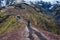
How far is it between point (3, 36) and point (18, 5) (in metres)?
2.87

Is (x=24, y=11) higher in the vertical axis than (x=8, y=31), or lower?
higher

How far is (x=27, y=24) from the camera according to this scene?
37.3 ft

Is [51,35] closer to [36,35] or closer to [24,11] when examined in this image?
[36,35]

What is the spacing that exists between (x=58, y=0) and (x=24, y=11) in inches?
240

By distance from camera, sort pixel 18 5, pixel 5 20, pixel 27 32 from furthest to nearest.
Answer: pixel 18 5, pixel 5 20, pixel 27 32

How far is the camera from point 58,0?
717 inches

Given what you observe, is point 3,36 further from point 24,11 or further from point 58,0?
point 58,0

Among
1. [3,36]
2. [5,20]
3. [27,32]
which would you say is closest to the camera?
[27,32]

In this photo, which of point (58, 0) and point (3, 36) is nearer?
point (3, 36)

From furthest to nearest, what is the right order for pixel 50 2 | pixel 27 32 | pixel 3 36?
pixel 50 2 → pixel 3 36 → pixel 27 32

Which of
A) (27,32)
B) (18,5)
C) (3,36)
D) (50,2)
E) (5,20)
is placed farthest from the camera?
(50,2)

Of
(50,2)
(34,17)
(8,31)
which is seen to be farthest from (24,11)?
(50,2)

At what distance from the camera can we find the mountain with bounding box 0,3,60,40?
11.1 m

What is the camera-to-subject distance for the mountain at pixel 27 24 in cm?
1108
